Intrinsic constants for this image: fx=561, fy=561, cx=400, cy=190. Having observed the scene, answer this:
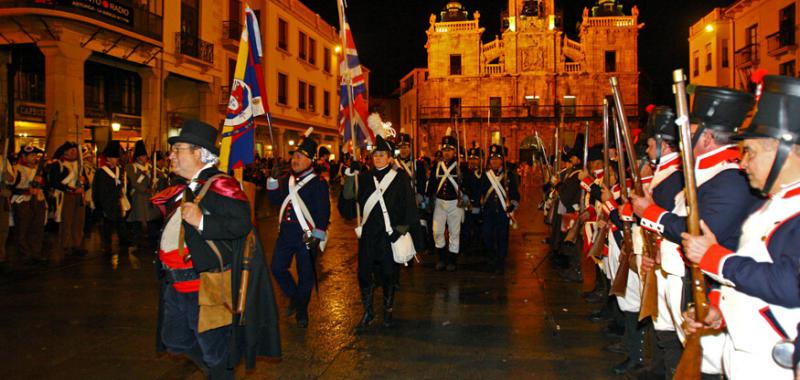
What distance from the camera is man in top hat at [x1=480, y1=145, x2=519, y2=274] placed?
362 inches

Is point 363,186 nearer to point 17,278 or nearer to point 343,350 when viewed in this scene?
point 343,350

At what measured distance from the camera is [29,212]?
974 cm

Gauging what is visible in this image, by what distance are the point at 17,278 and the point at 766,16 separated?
34.8 meters

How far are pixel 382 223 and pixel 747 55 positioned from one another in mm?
32741

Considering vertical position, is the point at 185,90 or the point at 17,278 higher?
the point at 185,90

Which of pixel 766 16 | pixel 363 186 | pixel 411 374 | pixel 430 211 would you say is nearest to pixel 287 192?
pixel 363 186

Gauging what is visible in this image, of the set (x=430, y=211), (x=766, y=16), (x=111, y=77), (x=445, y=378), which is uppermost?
(x=766, y=16)

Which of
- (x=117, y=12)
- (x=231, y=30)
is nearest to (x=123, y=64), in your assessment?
(x=117, y=12)

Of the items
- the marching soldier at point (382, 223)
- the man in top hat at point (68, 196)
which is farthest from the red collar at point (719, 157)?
the man in top hat at point (68, 196)

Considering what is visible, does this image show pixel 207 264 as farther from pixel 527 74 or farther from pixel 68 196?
pixel 527 74

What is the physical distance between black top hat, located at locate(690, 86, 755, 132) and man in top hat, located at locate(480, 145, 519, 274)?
6.07 meters

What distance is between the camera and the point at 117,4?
18625mm

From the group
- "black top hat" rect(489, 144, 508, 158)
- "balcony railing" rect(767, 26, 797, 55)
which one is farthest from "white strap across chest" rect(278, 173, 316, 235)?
"balcony railing" rect(767, 26, 797, 55)

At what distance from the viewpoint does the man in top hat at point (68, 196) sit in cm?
1031
